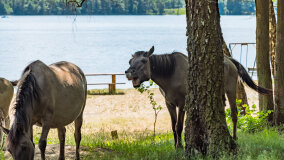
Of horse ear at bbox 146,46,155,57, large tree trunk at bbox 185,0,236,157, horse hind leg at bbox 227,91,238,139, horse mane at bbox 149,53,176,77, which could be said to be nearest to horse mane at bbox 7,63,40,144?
large tree trunk at bbox 185,0,236,157

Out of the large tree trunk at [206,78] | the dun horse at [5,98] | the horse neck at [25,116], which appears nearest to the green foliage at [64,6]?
the dun horse at [5,98]

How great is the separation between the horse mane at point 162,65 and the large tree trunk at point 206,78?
6.47 feet

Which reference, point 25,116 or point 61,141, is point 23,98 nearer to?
point 25,116

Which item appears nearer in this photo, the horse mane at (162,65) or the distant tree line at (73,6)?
the distant tree line at (73,6)

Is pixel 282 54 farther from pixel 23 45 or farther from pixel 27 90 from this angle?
pixel 23 45

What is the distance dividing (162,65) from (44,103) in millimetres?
2907

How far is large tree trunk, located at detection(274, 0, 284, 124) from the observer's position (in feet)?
33.3

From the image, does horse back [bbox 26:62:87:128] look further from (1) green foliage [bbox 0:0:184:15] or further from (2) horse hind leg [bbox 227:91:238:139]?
(2) horse hind leg [bbox 227:91:238:139]

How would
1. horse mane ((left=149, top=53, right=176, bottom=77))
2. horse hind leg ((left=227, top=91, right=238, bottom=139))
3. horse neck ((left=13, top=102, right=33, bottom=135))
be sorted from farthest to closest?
horse hind leg ((left=227, top=91, right=238, bottom=139)) → horse mane ((left=149, top=53, right=176, bottom=77)) → horse neck ((left=13, top=102, right=33, bottom=135))

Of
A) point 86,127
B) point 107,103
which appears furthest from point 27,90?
point 107,103

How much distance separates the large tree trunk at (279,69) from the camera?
33.3 ft

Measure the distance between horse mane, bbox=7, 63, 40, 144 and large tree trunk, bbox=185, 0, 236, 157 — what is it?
2240 millimetres

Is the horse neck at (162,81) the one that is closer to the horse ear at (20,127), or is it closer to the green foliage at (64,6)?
the green foliage at (64,6)

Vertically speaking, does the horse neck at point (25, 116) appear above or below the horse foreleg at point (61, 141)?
above
